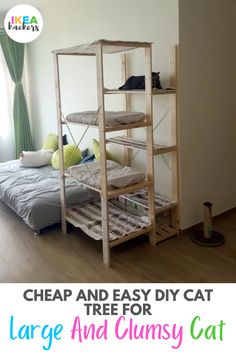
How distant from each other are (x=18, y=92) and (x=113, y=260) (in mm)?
3633

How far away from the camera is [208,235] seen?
123 inches

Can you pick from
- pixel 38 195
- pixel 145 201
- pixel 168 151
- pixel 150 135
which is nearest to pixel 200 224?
pixel 145 201

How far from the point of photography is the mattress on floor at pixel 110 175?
276 cm

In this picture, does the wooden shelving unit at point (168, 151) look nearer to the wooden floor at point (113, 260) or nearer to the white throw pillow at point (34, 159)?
the wooden floor at point (113, 260)

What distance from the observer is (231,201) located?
3.65m

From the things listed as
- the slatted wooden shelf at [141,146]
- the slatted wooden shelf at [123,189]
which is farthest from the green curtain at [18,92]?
the slatted wooden shelf at [123,189]

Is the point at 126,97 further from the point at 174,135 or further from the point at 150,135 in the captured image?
the point at 150,135

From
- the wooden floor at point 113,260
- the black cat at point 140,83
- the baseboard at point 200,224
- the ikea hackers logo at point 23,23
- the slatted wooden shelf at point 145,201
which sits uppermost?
the ikea hackers logo at point 23,23

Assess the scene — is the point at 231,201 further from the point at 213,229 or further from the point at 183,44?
the point at 183,44

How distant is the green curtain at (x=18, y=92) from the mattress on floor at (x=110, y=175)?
2.76 metres

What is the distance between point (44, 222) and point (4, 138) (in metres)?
2.73

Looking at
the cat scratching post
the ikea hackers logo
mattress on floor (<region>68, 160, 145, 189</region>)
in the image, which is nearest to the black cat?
mattress on floor (<region>68, 160, 145, 189</region>)

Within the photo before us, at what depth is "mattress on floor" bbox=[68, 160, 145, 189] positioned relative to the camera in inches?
108

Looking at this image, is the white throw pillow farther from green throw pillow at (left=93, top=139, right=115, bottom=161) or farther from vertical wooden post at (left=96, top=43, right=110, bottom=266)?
vertical wooden post at (left=96, top=43, right=110, bottom=266)
